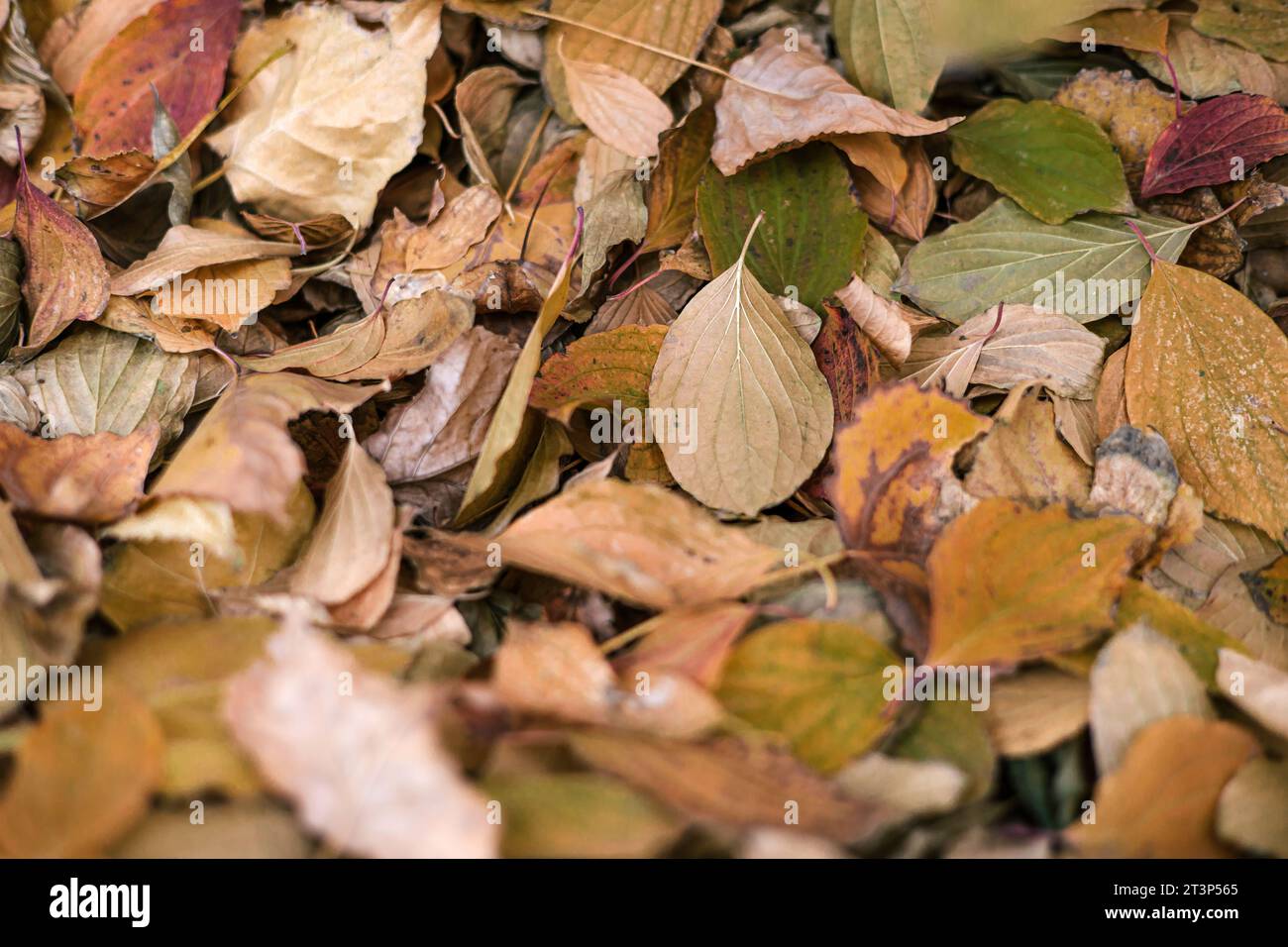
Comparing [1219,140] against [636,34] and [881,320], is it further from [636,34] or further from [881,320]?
[636,34]

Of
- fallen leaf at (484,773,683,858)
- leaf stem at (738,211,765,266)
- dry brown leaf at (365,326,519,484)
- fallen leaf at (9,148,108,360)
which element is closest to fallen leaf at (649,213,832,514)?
leaf stem at (738,211,765,266)

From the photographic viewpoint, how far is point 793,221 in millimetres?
642

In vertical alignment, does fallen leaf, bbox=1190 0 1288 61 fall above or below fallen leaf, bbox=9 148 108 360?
above

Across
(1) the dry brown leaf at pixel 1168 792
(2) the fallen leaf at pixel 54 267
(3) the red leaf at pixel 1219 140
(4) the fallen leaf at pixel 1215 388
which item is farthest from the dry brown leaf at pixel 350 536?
(3) the red leaf at pixel 1219 140

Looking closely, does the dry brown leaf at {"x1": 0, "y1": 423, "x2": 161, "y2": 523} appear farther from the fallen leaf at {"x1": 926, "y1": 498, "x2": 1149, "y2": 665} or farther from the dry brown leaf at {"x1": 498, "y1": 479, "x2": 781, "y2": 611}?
the fallen leaf at {"x1": 926, "y1": 498, "x2": 1149, "y2": 665}

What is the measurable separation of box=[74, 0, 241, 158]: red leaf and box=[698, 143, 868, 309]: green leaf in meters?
0.37

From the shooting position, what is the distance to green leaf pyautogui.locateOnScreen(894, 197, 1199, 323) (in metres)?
0.62

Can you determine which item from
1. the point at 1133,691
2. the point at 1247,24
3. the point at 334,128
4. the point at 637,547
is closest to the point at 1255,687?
the point at 1133,691

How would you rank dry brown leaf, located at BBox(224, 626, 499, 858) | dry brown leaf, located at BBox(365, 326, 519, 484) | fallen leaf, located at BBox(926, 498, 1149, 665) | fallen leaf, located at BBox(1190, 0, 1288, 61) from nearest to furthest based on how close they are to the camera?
dry brown leaf, located at BBox(224, 626, 499, 858) → fallen leaf, located at BBox(926, 498, 1149, 665) → dry brown leaf, located at BBox(365, 326, 519, 484) → fallen leaf, located at BBox(1190, 0, 1288, 61)

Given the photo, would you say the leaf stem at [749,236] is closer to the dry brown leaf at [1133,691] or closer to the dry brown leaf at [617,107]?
the dry brown leaf at [617,107]

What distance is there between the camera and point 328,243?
2.20 ft

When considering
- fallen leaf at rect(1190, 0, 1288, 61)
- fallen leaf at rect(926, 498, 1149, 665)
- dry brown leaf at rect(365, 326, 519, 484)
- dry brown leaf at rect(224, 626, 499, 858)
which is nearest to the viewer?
dry brown leaf at rect(224, 626, 499, 858)

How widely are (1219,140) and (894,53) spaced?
218 mm

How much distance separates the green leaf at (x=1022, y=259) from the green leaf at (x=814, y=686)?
0.92 feet
